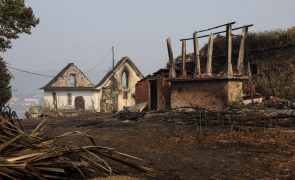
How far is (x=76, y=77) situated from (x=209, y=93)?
30.4 metres

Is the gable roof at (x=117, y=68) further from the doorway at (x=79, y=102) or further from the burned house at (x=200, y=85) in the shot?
the burned house at (x=200, y=85)

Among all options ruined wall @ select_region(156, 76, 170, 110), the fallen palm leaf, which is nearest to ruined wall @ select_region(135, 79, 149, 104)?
ruined wall @ select_region(156, 76, 170, 110)

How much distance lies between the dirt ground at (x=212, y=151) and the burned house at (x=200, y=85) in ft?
21.3

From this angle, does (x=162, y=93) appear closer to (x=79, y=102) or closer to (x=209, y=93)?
(x=209, y=93)

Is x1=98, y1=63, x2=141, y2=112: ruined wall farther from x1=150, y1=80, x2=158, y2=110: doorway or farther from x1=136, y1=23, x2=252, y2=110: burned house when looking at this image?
x1=136, y1=23, x2=252, y2=110: burned house

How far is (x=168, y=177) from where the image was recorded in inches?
266

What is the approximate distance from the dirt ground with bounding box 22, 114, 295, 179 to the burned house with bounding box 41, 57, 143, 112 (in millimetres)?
32212

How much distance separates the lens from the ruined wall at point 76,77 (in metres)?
48.4

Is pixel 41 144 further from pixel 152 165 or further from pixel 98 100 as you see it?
pixel 98 100

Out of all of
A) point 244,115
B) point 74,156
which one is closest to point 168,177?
point 74,156

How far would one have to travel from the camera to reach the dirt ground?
7070 millimetres

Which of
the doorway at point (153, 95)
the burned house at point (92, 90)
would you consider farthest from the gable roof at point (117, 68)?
the doorway at point (153, 95)

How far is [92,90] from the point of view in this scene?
47.0 metres

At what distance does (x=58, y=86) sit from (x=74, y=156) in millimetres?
43051
